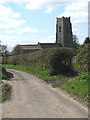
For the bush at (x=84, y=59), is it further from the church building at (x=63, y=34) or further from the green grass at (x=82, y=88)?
the church building at (x=63, y=34)

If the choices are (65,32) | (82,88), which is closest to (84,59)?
(82,88)

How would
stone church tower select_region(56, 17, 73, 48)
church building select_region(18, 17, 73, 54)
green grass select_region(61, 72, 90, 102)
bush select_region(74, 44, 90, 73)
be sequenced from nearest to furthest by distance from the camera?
green grass select_region(61, 72, 90, 102) → bush select_region(74, 44, 90, 73) → church building select_region(18, 17, 73, 54) → stone church tower select_region(56, 17, 73, 48)

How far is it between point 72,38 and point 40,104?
7748 cm

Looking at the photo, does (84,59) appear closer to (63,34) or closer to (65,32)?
(63,34)

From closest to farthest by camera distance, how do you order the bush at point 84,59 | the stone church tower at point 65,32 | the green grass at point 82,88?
the green grass at point 82,88
the bush at point 84,59
the stone church tower at point 65,32

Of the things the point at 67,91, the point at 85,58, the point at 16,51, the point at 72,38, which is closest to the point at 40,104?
the point at 67,91

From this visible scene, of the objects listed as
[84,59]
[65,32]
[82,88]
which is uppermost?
[65,32]

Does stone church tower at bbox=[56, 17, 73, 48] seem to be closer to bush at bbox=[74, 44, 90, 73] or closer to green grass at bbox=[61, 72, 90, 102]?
bush at bbox=[74, 44, 90, 73]

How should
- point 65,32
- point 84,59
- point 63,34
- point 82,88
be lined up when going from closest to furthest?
point 82,88 < point 84,59 < point 63,34 < point 65,32

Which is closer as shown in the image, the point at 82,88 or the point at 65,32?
the point at 82,88

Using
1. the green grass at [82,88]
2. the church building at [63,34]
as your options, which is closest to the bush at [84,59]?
the green grass at [82,88]

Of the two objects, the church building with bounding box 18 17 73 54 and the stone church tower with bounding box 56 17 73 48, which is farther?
the stone church tower with bounding box 56 17 73 48

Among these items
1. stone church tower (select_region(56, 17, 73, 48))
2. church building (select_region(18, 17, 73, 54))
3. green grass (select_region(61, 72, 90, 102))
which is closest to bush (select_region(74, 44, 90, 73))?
green grass (select_region(61, 72, 90, 102))

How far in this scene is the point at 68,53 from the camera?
1845 centimetres
